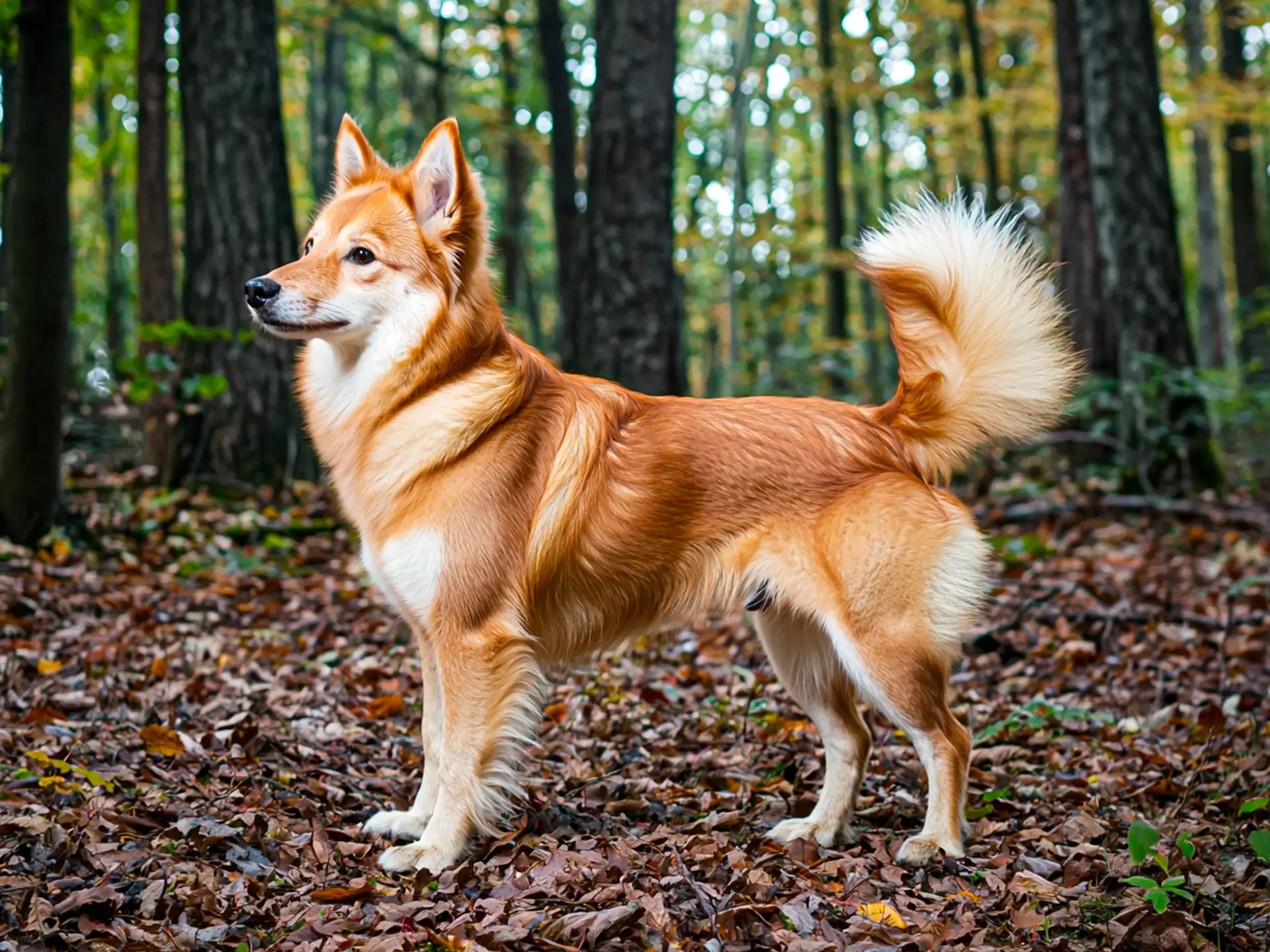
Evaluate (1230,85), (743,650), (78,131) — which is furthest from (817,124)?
(743,650)

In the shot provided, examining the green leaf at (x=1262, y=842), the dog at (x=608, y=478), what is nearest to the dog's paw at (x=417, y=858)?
the dog at (x=608, y=478)

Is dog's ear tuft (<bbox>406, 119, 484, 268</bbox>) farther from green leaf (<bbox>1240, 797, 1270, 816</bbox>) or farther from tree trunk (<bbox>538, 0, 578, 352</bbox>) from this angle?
tree trunk (<bbox>538, 0, 578, 352</bbox>)

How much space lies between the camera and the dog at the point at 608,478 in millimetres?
3283

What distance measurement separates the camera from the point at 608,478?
3.43m

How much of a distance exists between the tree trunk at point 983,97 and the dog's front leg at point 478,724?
1479 cm

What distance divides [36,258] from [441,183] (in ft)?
12.0

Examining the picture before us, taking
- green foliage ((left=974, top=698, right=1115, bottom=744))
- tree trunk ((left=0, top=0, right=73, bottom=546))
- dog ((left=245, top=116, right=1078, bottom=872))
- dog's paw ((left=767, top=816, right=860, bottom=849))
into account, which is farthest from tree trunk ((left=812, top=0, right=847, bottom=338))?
dog's paw ((left=767, top=816, right=860, bottom=849))

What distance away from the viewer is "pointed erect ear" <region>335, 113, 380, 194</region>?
12.2 feet

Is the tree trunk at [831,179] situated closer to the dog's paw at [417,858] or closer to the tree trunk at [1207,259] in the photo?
the tree trunk at [1207,259]

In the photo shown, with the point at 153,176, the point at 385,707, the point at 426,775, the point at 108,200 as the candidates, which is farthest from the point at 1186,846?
the point at 108,200

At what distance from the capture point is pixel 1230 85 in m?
15.2

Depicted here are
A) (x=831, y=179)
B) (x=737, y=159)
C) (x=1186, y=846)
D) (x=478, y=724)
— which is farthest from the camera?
(x=831, y=179)

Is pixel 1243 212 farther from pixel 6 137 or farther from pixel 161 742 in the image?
pixel 161 742

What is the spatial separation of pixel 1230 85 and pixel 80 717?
16.8 meters
